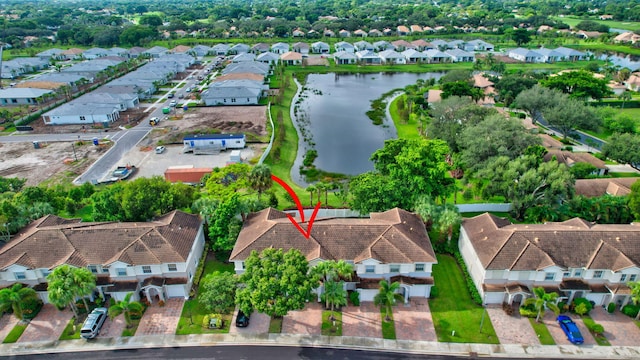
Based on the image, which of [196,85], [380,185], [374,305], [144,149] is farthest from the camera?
[196,85]

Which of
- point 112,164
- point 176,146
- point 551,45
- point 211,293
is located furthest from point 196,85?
point 551,45

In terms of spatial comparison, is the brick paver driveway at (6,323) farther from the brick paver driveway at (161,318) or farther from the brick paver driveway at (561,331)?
the brick paver driveway at (561,331)

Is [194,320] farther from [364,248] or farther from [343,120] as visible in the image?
[343,120]

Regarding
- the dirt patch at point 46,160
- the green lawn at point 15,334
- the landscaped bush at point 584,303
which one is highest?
the dirt patch at point 46,160

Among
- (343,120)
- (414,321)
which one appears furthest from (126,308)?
(343,120)

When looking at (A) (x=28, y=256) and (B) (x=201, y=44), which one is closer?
(A) (x=28, y=256)

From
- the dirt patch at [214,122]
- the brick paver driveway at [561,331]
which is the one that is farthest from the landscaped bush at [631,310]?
the dirt patch at [214,122]

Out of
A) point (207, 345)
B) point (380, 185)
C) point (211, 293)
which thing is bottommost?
point (207, 345)

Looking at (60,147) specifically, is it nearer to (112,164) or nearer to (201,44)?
(112,164)
